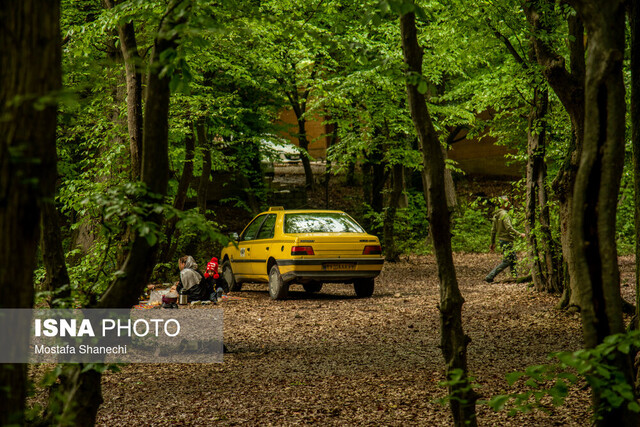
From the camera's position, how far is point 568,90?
29.6 ft

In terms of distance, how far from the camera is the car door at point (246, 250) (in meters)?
15.5

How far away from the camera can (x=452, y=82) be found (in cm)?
2980

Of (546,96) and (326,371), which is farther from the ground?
(546,96)

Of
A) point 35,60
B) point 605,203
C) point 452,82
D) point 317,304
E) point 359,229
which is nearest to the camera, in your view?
point 35,60

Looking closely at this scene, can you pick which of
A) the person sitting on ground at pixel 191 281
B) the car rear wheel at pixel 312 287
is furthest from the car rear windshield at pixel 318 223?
the person sitting on ground at pixel 191 281

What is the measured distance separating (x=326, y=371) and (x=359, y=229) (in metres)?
7.28

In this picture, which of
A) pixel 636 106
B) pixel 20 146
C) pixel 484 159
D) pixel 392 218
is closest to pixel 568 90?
pixel 636 106

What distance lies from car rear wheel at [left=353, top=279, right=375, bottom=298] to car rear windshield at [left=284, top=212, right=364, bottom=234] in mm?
1118

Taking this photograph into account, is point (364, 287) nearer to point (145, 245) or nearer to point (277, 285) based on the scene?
point (277, 285)

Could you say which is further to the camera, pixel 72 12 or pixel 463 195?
pixel 463 195

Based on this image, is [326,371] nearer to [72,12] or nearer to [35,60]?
[35,60]

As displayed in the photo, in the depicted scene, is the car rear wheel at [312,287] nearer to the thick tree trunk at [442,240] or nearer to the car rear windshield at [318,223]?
the car rear windshield at [318,223]

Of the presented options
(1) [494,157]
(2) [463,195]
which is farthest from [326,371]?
(1) [494,157]

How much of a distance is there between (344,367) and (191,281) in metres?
5.48
